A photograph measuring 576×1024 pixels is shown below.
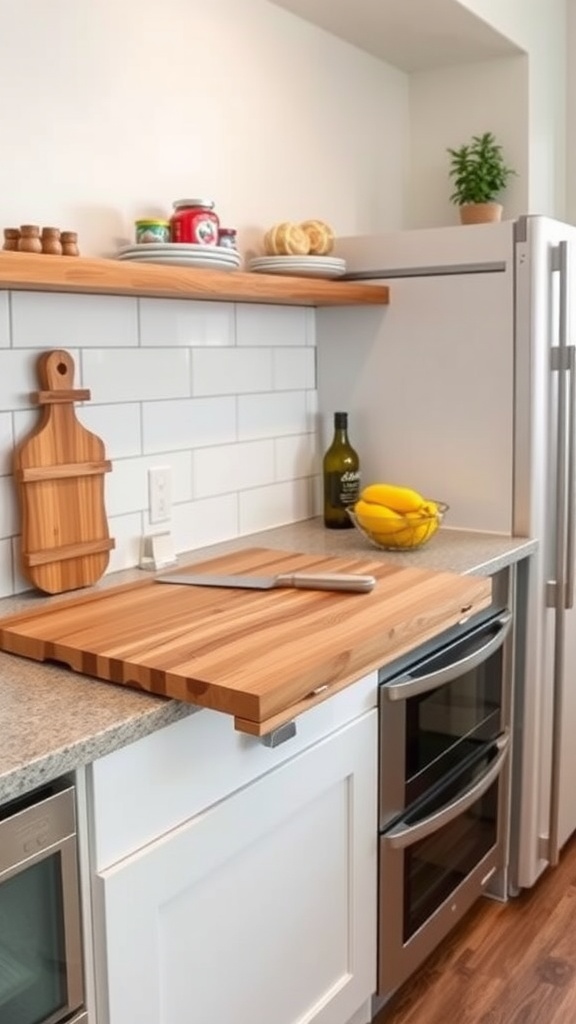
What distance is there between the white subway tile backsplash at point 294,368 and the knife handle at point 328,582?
0.74 metres

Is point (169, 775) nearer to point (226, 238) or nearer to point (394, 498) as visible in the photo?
point (394, 498)

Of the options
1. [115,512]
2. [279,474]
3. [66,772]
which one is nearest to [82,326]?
[115,512]

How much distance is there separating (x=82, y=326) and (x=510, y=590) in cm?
109

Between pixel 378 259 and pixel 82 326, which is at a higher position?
pixel 378 259

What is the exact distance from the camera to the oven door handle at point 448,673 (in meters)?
1.76

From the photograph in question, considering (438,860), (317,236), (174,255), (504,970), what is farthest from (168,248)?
(504,970)

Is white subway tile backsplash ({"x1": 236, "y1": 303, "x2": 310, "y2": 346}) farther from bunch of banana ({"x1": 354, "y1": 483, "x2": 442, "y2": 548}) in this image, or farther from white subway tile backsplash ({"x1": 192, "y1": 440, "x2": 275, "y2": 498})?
bunch of banana ({"x1": 354, "y1": 483, "x2": 442, "y2": 548})

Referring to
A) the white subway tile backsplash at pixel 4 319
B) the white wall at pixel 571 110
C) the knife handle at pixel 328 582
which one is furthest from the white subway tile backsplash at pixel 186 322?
the white wall at pixel 571 110

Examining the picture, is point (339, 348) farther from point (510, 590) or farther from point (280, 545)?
point (510, 590)

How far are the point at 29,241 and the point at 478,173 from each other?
1520 millimetres

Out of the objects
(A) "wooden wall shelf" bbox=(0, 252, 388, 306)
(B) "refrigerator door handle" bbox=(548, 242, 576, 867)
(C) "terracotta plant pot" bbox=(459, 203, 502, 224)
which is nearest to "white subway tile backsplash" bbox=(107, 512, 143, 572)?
(A) "wooden wall shelf" bbox=(0, 252, 388, 306)

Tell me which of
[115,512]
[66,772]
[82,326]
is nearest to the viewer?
[66,772]

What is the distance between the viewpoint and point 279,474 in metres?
2.43

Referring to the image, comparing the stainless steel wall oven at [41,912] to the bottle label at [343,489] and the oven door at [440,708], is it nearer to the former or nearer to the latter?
the oven door at [440,708]
